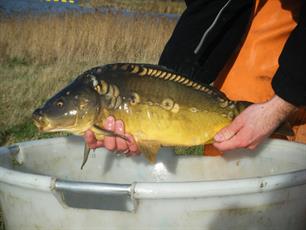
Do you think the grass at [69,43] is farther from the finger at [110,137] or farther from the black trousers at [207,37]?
the finger at [110,137]

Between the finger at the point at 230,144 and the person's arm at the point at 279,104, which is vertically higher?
the person's arm at the point at 279,104

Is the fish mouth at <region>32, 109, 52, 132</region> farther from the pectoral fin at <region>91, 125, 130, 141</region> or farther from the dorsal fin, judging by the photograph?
the dorsal fin

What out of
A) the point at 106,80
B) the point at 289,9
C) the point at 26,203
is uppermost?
the point at 289,9

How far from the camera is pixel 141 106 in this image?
2.16m

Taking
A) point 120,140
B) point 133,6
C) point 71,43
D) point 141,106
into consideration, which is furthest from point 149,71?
point 133,6

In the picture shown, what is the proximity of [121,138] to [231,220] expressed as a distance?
620 millimetres

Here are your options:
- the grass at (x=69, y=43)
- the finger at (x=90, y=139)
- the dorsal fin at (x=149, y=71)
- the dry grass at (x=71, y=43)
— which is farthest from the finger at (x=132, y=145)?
the dry grass at (x=71, y=43)

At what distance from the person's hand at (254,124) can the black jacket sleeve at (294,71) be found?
0.05 meters

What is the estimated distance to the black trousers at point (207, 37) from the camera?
2666mm

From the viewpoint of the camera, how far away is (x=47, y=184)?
5.86 feet

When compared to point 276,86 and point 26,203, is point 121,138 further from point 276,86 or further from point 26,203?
point 276,86

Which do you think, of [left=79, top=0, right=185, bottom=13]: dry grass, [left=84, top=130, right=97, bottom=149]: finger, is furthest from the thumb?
[left=79, top=0, right=185, bottom=13]: dry grass

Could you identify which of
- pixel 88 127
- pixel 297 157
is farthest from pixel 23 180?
pixel 297 157

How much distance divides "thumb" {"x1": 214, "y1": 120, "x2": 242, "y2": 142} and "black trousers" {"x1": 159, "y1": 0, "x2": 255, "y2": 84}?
432 mm
